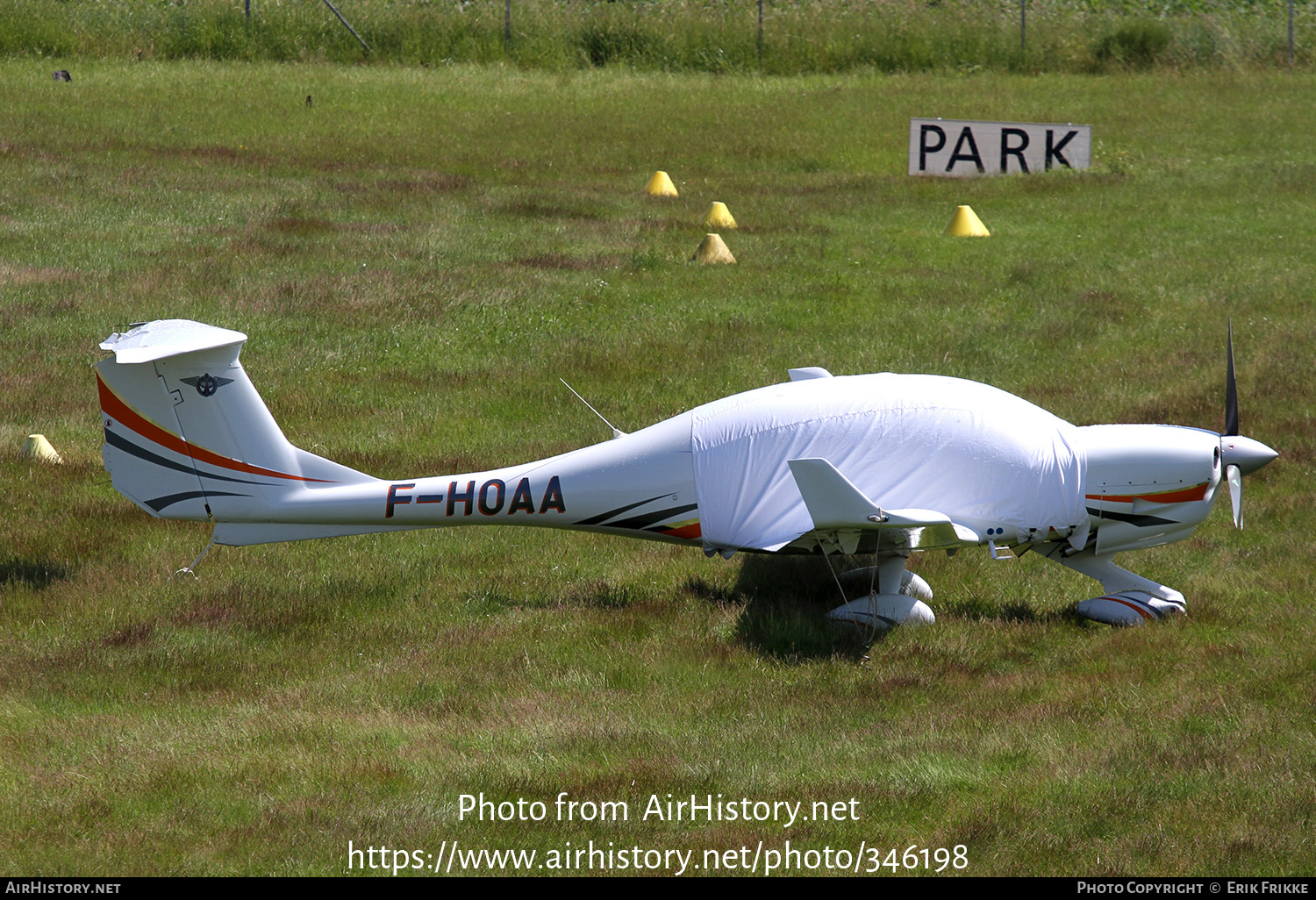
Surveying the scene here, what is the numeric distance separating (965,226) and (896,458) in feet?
44.8

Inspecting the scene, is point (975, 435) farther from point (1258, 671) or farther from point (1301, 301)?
point (1301, 301)

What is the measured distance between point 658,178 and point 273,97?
1042 centimetres

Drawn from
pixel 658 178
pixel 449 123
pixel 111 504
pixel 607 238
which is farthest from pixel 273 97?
pixel 111 504

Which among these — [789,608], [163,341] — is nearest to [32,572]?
[163,341]

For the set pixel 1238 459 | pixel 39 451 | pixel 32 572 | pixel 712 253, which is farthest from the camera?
pixel 712 253

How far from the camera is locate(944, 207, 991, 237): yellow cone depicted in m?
20.5

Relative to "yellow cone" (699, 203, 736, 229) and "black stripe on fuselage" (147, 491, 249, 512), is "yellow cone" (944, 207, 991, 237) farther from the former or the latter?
"black stripe on fuselage" (147, 491, 249, 512)

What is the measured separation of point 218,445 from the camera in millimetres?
8180

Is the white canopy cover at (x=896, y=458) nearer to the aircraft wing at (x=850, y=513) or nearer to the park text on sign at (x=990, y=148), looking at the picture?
the aircraft wing at (x=850, y=513)

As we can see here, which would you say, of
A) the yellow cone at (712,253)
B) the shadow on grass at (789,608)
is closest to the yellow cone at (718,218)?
the yellow cone at (712,253)

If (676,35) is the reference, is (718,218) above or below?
below

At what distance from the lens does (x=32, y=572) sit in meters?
8.83

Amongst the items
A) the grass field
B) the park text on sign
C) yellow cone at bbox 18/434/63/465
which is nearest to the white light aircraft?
the grass field

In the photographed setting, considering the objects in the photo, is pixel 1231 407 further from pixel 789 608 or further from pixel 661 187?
pixel 661 187
